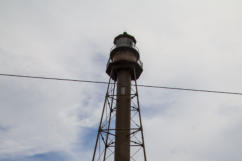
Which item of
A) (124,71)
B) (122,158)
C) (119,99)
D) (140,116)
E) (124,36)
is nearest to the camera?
(122,158)

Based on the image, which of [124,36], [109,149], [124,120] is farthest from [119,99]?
[124,36]

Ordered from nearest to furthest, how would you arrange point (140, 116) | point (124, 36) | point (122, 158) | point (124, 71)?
point (122, 158) < point (140, 116) < point (124, 71) < point (124, 36)

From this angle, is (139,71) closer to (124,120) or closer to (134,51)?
(134,51)

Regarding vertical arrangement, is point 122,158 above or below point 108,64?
below

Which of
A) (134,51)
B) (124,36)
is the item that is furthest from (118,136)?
(124,36)

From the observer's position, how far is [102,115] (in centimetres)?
1363

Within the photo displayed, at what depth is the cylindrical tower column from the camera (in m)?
12.9

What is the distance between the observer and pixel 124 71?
15.8m

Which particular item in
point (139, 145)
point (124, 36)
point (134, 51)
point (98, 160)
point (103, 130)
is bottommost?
point (98, 160)

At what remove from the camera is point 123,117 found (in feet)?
45.7

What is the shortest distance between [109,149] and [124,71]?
624 cm

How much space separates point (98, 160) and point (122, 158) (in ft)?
5.52

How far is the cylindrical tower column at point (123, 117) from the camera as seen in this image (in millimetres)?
12914

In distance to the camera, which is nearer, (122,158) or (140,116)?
(122,158)
